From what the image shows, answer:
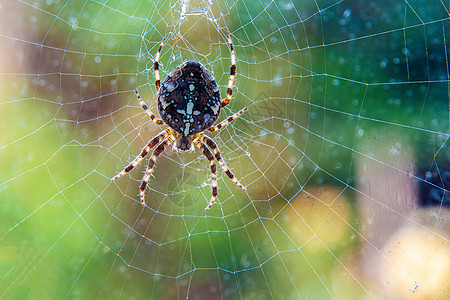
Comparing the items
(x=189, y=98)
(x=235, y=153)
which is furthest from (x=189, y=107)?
(x=235, y=153)

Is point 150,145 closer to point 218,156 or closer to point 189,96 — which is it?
point 218,156

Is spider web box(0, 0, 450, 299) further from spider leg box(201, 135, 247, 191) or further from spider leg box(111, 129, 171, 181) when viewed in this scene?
spider leg box(201, 135, 247, 191)

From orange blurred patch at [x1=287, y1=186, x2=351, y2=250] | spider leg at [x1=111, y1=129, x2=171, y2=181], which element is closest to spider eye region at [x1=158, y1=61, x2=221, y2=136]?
spider leg at [x1=111, y1=129, x2=171, y2=181]

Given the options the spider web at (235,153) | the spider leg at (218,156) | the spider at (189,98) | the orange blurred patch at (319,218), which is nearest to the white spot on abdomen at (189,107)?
the spider at (189,98)

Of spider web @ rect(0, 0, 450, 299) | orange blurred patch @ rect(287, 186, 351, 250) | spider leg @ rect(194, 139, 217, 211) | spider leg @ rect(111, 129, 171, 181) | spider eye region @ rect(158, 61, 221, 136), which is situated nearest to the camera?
spider eye region @ rect(158, 61, 221, 136)

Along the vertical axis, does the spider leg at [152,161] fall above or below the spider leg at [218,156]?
above

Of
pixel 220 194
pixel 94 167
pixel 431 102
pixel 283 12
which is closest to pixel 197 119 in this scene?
pixel 220 194

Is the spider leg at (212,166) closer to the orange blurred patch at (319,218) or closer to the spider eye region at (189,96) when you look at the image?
the spider eye region at (189,96)
